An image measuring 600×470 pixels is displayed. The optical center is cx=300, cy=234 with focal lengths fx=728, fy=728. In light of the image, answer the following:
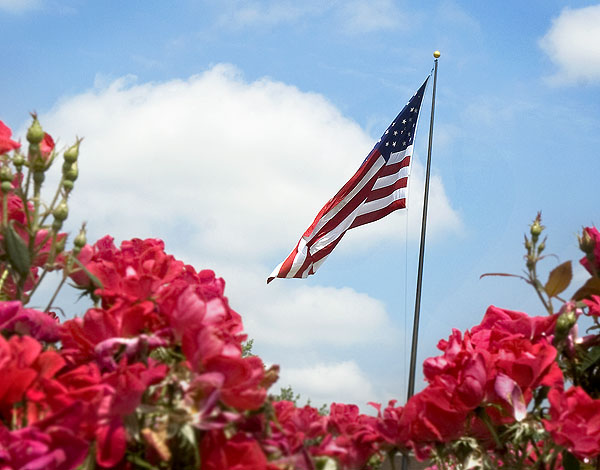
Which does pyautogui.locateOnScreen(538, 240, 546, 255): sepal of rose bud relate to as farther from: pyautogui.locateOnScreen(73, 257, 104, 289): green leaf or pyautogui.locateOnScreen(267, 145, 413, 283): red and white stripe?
pyautogui.locateOnScreen(267, 145, 413, 283): red and white stripe

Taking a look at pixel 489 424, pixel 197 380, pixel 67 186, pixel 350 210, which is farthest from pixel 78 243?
pixel 350 210

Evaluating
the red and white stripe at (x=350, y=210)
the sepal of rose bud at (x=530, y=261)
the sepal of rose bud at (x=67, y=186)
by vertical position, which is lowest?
the sepal of rose bud at (x=67, y=186)

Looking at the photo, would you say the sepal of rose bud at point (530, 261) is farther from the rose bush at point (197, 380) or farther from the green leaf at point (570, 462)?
the green leaf at point (570, 462)

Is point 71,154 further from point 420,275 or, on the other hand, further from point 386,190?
point 420,275

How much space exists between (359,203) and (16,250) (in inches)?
337

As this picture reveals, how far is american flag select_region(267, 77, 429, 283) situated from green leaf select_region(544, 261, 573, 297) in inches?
309

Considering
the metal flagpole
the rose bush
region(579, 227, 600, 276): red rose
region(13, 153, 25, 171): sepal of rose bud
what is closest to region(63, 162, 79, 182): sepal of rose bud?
the rose bush

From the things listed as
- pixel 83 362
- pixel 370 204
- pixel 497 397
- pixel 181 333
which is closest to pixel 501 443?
pixel 497 397

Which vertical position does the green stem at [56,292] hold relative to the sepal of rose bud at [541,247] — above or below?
below

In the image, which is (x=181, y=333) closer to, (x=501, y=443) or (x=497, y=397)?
(x=497, y=397)

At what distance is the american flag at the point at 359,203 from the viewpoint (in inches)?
387

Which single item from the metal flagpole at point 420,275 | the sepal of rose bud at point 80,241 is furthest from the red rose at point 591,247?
the metal flagpole at point 420,275

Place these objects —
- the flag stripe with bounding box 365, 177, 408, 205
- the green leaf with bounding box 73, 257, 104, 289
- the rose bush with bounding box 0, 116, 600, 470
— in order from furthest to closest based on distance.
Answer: the flag stripe with bounding box 365, 177, 408, 205 → the green leaf with bounding box 73, 257, 104, 289 → the rose bush with bounding box 0, 116, 600, 470

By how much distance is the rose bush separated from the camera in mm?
1136
